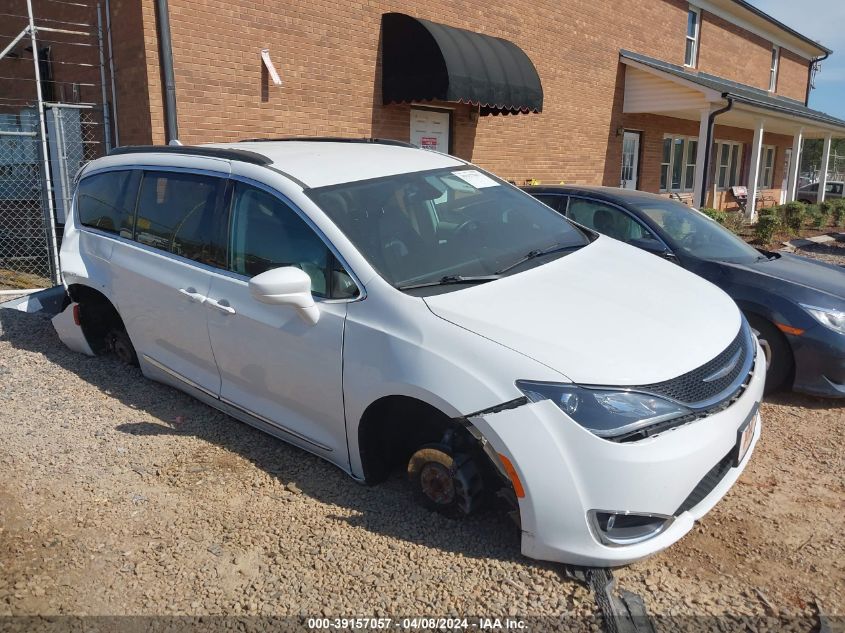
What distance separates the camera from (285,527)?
3109mm

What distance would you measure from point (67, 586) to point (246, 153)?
235 cm

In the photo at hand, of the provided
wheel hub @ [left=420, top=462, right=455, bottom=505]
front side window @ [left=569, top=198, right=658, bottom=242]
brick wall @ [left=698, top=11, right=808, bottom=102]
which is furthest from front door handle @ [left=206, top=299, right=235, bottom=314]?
brick wall @ [left=698, top=11, right=808, bottom=102]

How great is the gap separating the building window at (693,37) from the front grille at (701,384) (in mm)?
17427

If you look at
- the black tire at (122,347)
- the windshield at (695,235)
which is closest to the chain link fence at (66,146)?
the black tire at (122,347)

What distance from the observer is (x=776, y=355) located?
454 centimetres

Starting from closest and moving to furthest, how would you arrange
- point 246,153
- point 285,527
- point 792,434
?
1. point 285,527
2. point 246,153
3. point 792,434

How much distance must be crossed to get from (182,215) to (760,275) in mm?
3959

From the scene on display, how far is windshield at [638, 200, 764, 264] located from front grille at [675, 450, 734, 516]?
8.55 feet

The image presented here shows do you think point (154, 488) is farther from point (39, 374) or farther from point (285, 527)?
point (39, 374)

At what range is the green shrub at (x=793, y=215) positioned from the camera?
48.6ft

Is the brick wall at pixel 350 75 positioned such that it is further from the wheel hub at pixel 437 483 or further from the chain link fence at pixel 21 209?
the wheel hub at pixel 437 483

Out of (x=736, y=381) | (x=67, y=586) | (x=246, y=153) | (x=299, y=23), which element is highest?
(x=299, y=23)

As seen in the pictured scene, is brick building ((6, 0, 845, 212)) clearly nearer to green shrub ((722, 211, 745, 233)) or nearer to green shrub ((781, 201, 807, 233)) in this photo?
green shrub ((722, 211, 745, 233))

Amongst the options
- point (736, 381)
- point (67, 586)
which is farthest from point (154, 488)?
point (736, 381)
